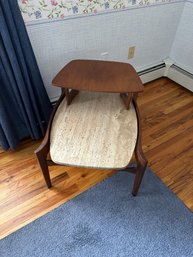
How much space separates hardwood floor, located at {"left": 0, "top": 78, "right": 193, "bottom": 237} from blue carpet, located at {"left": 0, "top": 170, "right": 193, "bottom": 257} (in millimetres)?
60

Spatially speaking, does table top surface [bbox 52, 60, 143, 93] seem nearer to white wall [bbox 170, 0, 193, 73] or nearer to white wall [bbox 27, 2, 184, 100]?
white wall [bbox 27, 2, 184, 100]

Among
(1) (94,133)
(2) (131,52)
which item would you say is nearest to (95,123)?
(1) (94,133)

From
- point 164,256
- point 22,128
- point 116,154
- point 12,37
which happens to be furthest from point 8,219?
point 12,37

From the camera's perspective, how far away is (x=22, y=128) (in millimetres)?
1339

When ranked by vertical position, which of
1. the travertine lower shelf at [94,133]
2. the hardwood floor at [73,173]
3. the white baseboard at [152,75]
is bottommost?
the hardwood floor at [73,173]

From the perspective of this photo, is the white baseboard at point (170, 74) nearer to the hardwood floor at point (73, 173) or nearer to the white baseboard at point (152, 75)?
the white baseboard at point (152, 75)

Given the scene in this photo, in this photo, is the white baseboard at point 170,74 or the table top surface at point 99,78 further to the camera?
the white baseboard at point 170,74

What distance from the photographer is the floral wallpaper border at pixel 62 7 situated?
102 cm

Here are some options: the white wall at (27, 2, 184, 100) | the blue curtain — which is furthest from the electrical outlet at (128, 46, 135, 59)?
the blue curtain

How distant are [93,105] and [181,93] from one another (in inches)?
44.9

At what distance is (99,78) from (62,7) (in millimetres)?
487

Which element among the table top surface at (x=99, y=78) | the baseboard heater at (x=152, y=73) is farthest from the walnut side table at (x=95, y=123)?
the baseboard heater at (x=152, y=73)

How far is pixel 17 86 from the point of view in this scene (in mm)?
1072

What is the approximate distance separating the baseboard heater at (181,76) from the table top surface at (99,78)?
0.97m
